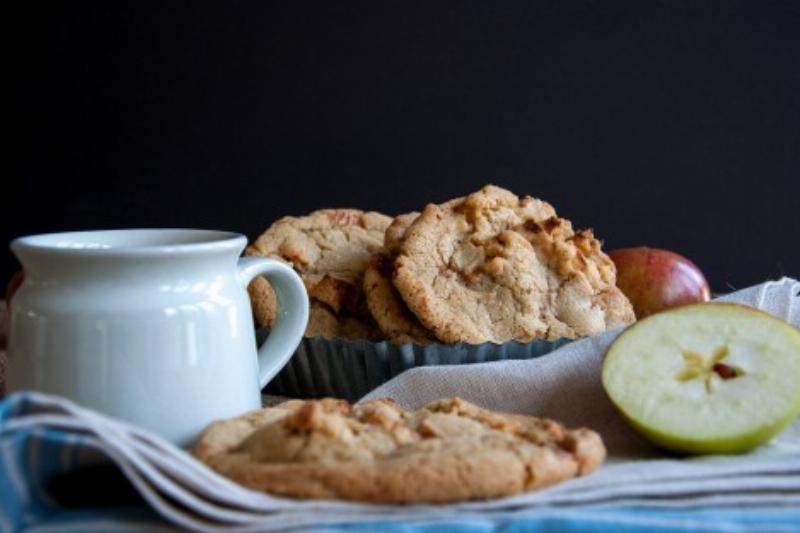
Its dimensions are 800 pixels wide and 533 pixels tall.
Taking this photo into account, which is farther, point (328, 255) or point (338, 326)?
point (328, 255)

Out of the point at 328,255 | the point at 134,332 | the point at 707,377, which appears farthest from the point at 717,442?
the point at 328,255

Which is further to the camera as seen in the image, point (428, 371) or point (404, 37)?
point (404, 37)

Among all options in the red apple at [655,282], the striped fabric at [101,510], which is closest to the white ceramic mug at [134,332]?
the striped fabric at [101,510]

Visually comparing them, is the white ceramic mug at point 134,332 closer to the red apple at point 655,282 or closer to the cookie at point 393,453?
the cookie at point 393,453

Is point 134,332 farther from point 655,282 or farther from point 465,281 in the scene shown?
point 655,282

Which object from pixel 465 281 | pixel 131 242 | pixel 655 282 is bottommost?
pixel 655 282

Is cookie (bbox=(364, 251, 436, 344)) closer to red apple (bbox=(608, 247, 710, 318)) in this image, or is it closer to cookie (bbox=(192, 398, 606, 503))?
cookie (bbox=(192, 398, 606, 503))

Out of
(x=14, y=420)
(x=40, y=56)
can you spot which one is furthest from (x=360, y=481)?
(x=40, y=56)

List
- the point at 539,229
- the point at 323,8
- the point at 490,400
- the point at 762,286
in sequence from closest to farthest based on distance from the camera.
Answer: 1. the point at 490,400
2. the point at 762,286
3. the point at 539,229
4. the point at 323,8

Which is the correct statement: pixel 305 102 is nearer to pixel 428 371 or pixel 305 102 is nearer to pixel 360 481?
pixel 428 371
